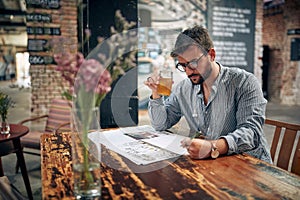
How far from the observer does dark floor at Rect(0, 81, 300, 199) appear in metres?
3.02

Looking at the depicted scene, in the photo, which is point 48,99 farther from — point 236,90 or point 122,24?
point 236,90

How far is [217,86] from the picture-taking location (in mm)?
1694

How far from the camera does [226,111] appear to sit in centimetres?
164

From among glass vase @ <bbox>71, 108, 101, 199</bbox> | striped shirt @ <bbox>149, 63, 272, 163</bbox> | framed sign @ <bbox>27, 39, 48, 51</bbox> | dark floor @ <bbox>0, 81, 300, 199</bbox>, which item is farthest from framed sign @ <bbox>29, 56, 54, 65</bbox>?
glass vase @ <bbox>71, 108, 101, 199</bbox>

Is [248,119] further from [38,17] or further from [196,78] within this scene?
[38,17]

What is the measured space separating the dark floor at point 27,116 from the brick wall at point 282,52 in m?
0.45

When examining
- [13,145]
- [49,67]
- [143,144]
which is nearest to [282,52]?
[49,67]

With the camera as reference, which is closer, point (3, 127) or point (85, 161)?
point (85, 161)

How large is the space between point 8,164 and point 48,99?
1711 mm

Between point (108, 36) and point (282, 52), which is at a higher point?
point (282, 52)

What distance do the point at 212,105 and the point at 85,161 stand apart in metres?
0.97

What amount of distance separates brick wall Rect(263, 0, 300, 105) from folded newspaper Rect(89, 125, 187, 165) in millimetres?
8100

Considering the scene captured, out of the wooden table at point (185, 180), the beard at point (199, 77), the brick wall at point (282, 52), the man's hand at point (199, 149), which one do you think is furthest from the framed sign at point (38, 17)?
the brick wall at point (282, 52)

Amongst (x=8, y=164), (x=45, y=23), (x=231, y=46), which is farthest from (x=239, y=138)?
(x=231, y=46)
